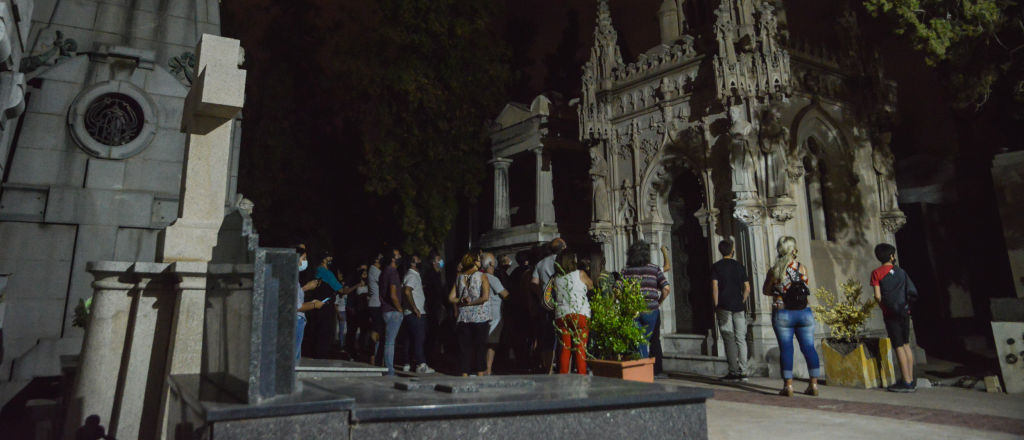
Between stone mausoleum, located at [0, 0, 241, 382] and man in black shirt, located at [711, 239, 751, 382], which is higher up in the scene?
A: stone mausoleum, located at [0, 0, 241, 382]

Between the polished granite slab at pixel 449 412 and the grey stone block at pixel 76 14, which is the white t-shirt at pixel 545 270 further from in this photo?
the grey stone block at pixel 76 14

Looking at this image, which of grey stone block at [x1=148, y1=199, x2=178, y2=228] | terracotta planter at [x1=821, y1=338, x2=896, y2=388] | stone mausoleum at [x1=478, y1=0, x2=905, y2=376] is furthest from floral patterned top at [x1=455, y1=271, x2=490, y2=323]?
stone mausoleum at [x1=478, y1=0, x2=905, y2=376]

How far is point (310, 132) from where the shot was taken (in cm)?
2361

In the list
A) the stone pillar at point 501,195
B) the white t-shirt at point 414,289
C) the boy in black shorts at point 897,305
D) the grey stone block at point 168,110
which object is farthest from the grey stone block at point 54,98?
the boy in black shorts at point 897,305

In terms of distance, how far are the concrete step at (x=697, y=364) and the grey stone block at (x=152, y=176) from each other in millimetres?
9341

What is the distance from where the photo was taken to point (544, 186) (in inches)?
631

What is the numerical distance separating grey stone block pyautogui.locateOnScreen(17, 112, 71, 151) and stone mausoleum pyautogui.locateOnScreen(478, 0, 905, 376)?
32.9ft

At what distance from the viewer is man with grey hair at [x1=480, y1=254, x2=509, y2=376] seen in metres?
8.94

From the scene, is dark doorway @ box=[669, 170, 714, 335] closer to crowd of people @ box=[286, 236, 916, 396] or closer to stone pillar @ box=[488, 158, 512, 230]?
crowd of people @ box=[286, 236, 916, 396]

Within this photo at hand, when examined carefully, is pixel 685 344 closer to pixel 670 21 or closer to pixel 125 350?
pixel 670 21

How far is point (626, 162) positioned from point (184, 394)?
12157 millimetres

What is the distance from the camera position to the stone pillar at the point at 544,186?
52.3 feet

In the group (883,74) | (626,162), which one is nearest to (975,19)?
(883,74)

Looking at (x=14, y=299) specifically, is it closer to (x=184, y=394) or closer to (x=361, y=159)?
(x=184, y=394)
